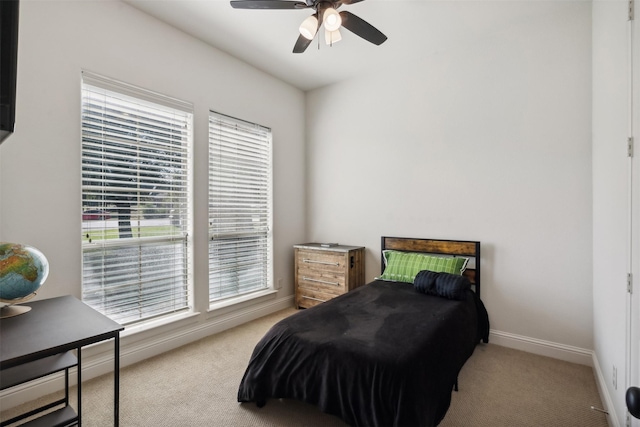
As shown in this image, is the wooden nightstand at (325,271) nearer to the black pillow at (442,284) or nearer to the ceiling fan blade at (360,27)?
the black pillow at (442,284)

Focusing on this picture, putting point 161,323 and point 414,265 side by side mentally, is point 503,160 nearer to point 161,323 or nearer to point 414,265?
point 414,265

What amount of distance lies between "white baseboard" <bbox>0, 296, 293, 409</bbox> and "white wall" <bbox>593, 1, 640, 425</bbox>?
313 cm

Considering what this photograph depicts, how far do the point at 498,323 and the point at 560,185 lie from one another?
54.8 inches

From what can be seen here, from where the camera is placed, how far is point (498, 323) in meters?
2.97

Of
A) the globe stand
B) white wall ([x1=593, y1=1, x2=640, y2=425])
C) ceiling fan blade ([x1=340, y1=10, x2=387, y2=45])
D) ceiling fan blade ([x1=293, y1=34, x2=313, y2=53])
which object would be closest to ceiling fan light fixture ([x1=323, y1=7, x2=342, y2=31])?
ceiling fan blade ([x1=340, y1=10, x2=387, y2=45])

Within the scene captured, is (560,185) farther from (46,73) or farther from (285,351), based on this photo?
(46,73)

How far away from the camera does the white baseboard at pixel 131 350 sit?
2053mm

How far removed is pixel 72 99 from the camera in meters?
2.28

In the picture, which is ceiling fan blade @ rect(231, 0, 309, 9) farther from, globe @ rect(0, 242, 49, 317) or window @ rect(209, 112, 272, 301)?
globe @ rect(0, 242, 49, 317)

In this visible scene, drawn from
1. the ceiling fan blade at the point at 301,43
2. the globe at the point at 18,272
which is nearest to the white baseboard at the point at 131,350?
the globe at the point at 18,272

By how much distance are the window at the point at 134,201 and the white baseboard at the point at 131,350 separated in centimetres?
21

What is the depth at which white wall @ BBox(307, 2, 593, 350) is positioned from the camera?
2627 millimetres

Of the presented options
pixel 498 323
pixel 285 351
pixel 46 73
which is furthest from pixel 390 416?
pixel 46 73

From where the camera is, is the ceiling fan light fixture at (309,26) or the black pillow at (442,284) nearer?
the ceiling fan light fixture at (309,26)
